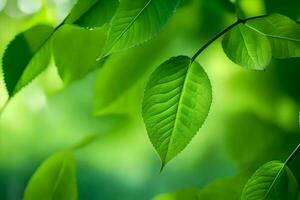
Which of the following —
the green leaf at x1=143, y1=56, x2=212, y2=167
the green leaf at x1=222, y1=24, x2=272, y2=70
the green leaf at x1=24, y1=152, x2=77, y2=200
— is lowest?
the green leaf at x1=24, y1=152, x2=77, y2=200

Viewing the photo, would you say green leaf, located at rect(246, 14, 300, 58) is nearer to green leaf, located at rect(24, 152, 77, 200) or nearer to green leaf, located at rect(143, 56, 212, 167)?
green leaf, located at rect(143, 56, 212, 167)

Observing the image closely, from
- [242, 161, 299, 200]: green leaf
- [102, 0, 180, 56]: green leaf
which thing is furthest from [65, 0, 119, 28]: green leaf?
[242, 161, 299, 200]: green leaf

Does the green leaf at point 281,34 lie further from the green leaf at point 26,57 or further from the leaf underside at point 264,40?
the green leaf at point 26,57

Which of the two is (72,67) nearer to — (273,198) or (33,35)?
(33,35)

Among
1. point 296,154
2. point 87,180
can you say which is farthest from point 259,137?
point 87,180

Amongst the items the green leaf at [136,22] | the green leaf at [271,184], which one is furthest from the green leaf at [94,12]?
the green leaf at [271,184]

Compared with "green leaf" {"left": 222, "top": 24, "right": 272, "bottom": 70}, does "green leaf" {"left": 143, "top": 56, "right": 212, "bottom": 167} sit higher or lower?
lower

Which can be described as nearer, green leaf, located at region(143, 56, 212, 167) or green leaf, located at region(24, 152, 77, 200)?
green leaf, located at region(143, 56, 212, 167)
